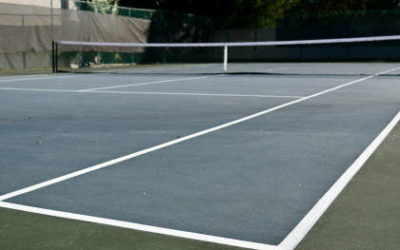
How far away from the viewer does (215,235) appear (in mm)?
3160

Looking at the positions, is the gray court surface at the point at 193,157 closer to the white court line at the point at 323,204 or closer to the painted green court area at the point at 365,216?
the white court line at the point at 323,204

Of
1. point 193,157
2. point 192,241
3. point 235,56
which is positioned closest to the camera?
point 192,241

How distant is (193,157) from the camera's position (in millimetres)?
5379

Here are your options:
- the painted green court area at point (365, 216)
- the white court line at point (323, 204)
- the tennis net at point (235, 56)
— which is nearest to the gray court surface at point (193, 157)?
the white court line at point (323, 204)

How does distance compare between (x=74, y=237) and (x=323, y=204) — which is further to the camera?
(x=323, y=204)

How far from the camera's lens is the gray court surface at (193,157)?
3.65 metres

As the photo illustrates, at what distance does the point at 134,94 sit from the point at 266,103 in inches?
136

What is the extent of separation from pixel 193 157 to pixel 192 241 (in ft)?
7.67

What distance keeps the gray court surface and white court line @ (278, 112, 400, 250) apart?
2.2 inches

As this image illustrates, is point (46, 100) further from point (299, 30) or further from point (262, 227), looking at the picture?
point (299, 30)

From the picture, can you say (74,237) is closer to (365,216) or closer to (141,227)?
(141,227)

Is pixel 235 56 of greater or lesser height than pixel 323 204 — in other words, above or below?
above

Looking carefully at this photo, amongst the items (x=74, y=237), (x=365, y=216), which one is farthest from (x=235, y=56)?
(x=74, y=237)

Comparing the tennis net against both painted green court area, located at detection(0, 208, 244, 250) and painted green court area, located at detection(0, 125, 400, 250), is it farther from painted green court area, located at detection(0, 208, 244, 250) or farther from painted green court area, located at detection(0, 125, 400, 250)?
painted green court area, located at detection(0, 208, 244, 250)
